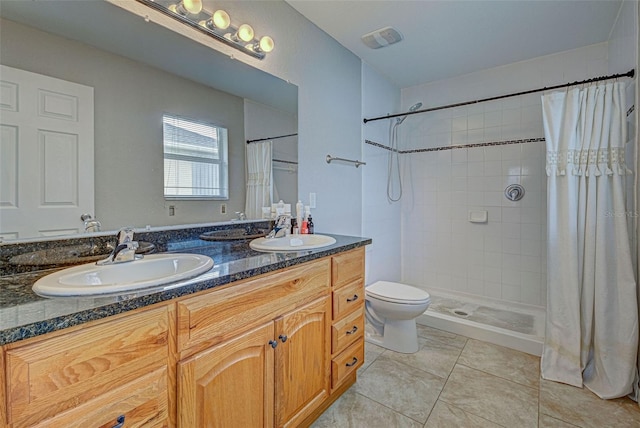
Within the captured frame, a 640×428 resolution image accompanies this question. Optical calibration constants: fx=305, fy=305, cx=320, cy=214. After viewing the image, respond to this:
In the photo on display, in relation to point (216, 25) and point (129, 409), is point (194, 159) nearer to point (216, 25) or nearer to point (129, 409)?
point (216, 25)

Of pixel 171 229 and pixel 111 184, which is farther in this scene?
pixel 171 229

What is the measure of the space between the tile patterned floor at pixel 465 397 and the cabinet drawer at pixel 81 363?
107 centimetres

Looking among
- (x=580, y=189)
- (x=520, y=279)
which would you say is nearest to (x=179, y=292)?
(x=580, y=189)

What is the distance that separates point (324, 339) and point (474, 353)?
1.33 metres

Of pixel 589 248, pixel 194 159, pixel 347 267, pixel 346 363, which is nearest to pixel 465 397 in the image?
pixel 346 363

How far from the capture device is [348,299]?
163 cm

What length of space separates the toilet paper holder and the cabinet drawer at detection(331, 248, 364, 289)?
1.83 m

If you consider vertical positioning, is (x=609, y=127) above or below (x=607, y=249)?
above

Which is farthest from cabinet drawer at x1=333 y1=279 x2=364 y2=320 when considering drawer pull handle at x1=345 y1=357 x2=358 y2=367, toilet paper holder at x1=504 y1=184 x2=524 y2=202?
toilet paper holder at x1=504 y1=184 x2=524 y2=202

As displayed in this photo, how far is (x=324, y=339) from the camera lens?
1467 mm

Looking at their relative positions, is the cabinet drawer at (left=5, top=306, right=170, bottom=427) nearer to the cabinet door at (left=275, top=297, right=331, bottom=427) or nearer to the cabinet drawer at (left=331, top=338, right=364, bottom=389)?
the cabinet door at (left=275, top=297, right=331, bottom=427)

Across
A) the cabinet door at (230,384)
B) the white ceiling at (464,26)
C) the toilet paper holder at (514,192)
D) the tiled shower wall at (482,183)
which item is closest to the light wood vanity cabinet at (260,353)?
the cabinet door at (230,384)

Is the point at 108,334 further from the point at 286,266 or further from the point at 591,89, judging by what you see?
the point at 591,89

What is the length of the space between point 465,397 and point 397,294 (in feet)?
2.36
